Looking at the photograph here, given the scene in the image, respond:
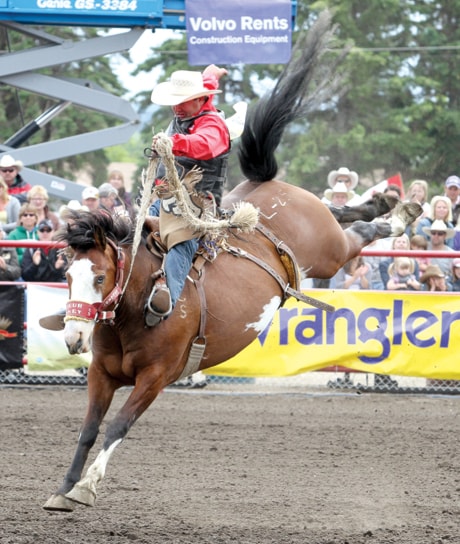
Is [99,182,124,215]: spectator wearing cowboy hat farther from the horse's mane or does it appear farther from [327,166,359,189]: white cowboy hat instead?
the horse's mane

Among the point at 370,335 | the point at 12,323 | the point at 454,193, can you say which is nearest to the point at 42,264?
the point at 12,323

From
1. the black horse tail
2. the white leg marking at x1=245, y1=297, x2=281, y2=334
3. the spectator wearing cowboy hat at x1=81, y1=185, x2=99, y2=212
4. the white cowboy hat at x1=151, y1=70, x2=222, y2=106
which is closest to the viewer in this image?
the white cowboy hat at x1=151, y1=70, x2=222, y2=106

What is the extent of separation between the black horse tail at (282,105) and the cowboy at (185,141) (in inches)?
28.5

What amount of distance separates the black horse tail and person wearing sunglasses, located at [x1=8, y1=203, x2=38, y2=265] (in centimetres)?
382

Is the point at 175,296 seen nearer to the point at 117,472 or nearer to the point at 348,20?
the point at 117,472

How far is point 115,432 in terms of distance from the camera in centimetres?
495

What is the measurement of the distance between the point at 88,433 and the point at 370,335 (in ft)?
14.7

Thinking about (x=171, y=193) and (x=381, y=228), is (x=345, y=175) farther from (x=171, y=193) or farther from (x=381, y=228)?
(x=171, y=193)

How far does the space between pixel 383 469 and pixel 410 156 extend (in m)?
15.7

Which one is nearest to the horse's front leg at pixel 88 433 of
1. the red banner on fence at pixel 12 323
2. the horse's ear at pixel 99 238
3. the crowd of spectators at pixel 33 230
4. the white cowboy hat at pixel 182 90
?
the horse's ear at pixel 99 238

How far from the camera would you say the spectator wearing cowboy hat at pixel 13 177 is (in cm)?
1053

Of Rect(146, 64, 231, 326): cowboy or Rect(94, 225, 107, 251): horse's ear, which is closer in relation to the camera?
Rect(94, 225, 107, 251): horse's ear

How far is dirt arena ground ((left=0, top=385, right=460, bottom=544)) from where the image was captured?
5.01 metres

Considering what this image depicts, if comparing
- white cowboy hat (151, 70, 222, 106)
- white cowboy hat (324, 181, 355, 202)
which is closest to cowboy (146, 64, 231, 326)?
white cowboy hat (151, 70, 222, 106)
